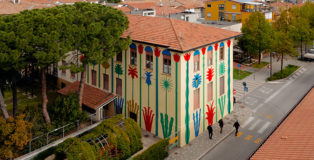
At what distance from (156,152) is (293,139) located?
10315mm

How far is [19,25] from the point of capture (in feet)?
66.8

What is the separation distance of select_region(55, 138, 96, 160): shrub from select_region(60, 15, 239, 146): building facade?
7540 millimetres

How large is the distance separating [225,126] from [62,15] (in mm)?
18122

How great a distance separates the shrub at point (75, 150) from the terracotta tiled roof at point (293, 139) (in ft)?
36.9

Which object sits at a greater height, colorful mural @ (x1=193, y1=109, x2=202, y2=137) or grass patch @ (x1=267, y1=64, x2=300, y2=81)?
grass patch @ (x1=267, y1=64, x2=300, y2=81)

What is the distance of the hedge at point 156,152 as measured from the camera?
22703mm

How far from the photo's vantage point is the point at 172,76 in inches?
987

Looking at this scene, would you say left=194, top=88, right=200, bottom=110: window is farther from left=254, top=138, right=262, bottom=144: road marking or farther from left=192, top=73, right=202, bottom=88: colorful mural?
left=254, top=138, right=262, bottom=144: road marking

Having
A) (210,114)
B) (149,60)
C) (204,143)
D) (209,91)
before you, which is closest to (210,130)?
(204,143)

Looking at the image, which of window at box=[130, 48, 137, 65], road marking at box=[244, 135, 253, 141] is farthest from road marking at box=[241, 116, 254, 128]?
window at box=[130, 48, 137, 65]

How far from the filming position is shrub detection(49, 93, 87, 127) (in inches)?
1030

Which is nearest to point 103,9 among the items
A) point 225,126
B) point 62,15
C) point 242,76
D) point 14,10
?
point 62,15

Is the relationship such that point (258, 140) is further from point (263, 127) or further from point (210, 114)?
point (210, 114)

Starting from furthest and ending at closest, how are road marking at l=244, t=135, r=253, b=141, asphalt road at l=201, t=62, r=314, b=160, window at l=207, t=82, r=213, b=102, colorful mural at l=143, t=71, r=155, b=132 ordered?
window at l=207, t=82, r=213, b=102 → road marking at l=244, t=135, r=253, b=141 → colorful mural at l=143, t=71, r=155, b=132 → asphalt road at l=201, t=62, r=314, b=160
